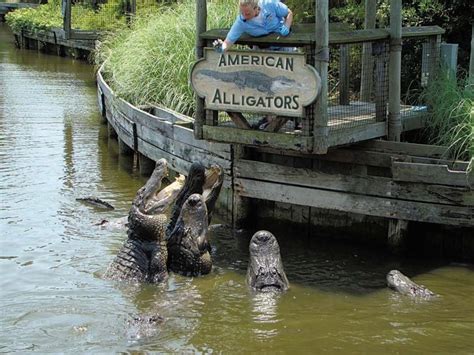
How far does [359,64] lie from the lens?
12797 mm

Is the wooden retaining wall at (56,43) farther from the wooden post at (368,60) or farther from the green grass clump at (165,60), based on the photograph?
the wooden post at (368,60)

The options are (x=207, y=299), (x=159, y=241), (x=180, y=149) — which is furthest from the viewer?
(x=180, y=149)

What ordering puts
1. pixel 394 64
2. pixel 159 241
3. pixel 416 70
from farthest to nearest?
pixel 416 70 → pixel 394 64 → pixel 159 241

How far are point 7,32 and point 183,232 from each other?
122ft

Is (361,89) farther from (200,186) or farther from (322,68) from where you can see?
(322,68)

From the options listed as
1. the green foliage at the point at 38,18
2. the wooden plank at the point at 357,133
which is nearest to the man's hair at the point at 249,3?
the wooden plank at the point at 357,133

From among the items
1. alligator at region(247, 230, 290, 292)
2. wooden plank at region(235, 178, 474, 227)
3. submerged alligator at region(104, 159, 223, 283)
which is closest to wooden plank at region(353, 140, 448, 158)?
wooden plank at region(235, 178, 474, 227)

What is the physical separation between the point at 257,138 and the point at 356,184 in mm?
1261

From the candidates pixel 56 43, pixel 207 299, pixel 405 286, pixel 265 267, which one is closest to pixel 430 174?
pixel 405 286

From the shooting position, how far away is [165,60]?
13.0 metres

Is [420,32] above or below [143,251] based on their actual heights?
above

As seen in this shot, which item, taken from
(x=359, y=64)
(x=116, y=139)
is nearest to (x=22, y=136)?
(x=116, y=139)

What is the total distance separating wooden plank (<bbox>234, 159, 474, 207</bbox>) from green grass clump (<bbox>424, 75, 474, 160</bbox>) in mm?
506

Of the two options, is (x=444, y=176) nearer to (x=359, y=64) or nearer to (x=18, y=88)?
(x=359, y=64)
